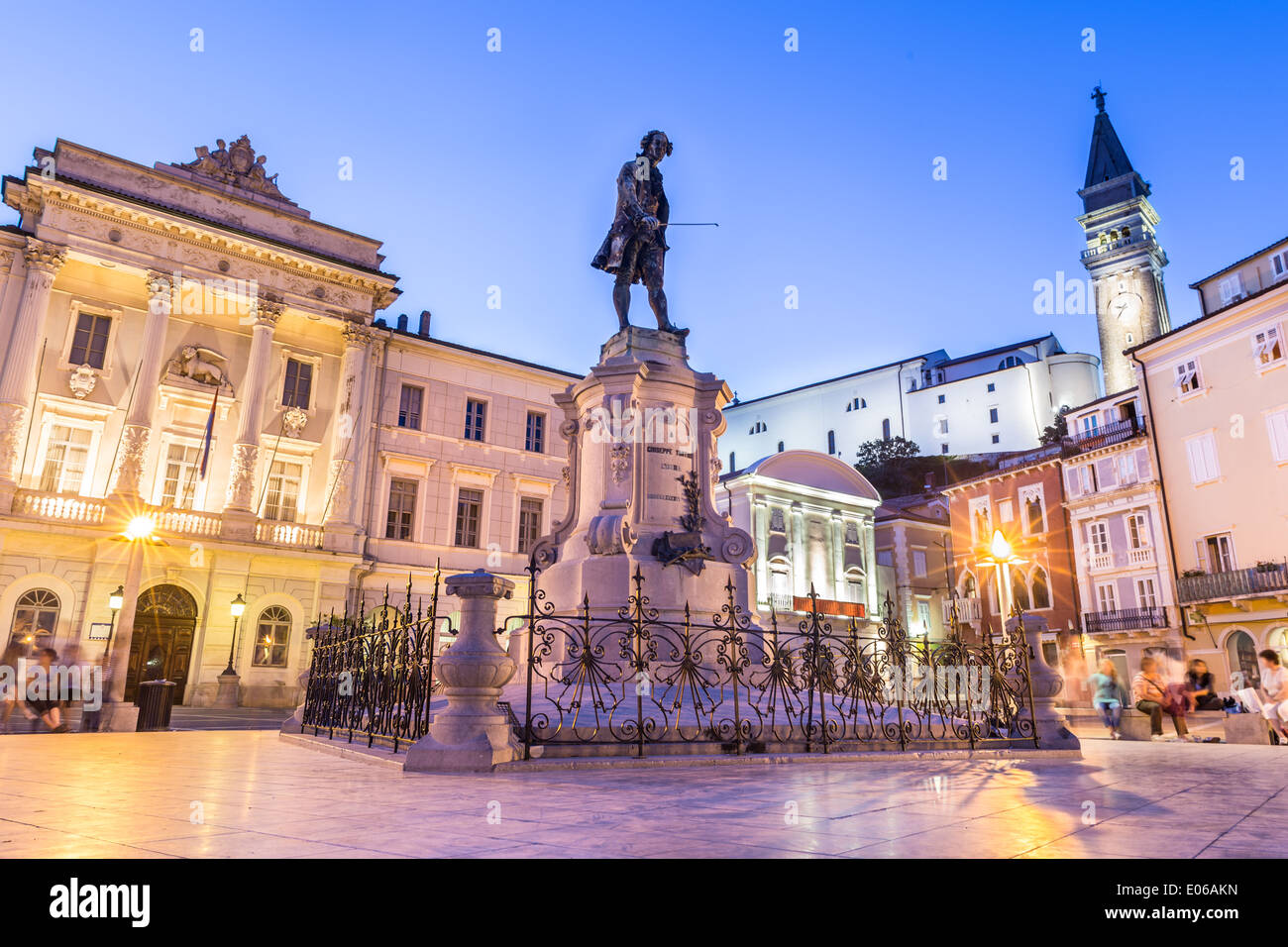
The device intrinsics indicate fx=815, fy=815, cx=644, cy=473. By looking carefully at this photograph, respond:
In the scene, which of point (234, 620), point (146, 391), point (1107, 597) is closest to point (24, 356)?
point (146, 391)

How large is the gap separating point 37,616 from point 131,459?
5048 millimetres

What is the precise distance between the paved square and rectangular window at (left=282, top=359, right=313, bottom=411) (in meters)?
23.0

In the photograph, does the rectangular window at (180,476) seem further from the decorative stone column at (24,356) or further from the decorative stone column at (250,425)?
the decorative stone column at (24,356)

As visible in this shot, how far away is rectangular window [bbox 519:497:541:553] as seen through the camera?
107ft

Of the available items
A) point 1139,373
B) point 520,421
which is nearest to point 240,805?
point 520,421

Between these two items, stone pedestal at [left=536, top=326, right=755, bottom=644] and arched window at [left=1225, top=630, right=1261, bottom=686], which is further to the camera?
arched window at [left=1225, top=630, right=1261, bottom=686]

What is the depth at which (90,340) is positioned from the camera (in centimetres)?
2594

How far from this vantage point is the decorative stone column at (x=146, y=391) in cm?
2458

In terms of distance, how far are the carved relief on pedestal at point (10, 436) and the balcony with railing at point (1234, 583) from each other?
4016cm

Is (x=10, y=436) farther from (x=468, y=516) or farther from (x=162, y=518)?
(x=468, y=516)

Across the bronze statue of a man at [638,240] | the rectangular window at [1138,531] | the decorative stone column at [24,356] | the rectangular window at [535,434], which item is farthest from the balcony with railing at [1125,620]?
the decorative stone column at [24,356]

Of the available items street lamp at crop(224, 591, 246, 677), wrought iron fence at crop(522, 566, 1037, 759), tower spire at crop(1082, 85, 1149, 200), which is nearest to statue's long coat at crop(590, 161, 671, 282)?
wrought iron fence at crop(522, 566, 1037, 759)

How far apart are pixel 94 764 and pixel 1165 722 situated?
19929 millimetres

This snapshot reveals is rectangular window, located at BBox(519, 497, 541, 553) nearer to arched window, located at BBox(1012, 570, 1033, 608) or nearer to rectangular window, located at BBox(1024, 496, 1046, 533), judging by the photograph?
arched window, located at BBox(1012, 570, 1033, 608)
